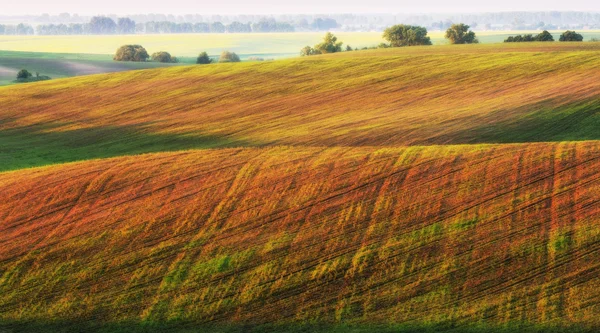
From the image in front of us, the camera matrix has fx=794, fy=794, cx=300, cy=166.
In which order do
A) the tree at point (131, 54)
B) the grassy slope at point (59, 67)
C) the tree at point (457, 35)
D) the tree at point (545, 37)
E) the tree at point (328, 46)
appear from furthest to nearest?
the tree at point (131, 54) < the tree at point (328, 46) < the tree at point (457, 35) < the grassy slope at point (59, 67) < the tree at point (545, 37)

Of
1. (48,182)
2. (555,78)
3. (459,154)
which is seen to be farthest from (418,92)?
(48,182)

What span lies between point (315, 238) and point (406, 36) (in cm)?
9595

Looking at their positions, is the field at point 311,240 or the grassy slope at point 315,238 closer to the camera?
the field at point 311,240

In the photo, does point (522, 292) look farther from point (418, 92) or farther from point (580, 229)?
point (418, 92)

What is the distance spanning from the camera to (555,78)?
55156 millimetres

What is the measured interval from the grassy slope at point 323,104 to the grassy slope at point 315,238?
12606mm

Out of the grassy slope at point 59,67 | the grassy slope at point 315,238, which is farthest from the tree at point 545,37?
the grassy slope at point 315,238

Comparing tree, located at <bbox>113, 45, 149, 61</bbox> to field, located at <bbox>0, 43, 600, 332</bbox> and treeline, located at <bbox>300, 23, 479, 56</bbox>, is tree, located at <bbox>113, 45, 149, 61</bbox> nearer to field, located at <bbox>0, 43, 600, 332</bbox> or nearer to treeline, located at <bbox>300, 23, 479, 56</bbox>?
treeline, located at <bbox>300, 23, 479, 56</bbox>

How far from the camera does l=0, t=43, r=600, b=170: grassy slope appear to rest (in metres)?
43.4

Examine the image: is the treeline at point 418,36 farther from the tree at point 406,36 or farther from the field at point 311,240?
the field at point 311,240

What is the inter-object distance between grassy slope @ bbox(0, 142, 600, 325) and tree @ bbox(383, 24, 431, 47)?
3475 inches

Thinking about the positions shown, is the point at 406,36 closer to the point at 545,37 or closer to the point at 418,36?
the point at 418,36

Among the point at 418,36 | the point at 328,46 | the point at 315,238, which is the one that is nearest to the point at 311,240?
the point at 315,238

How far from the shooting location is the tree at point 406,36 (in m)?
116
